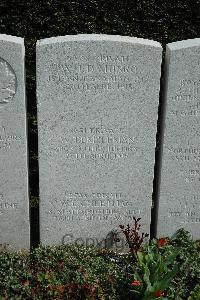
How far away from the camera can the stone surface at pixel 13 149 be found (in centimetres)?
451

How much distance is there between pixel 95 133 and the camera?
492 cm

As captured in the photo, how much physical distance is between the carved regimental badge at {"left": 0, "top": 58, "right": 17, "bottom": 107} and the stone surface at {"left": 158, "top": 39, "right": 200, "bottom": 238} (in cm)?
142

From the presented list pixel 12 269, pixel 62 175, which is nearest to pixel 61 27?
pixel 62 175

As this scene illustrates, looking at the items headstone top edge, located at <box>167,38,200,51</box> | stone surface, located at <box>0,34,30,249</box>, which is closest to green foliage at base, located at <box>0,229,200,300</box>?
stone surface, located at <box>0,34,30,249</box>

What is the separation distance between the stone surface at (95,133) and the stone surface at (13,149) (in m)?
0.17

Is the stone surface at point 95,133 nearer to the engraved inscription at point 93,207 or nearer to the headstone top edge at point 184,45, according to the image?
the engraved inscription at point 93,207

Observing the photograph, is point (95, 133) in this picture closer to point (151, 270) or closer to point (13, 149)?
point (13, 149)

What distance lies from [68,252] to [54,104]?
156 cm

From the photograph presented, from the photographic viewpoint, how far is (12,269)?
4785 mm

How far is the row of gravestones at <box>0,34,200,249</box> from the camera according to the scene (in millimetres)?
4566

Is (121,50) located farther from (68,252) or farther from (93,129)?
(68,252)

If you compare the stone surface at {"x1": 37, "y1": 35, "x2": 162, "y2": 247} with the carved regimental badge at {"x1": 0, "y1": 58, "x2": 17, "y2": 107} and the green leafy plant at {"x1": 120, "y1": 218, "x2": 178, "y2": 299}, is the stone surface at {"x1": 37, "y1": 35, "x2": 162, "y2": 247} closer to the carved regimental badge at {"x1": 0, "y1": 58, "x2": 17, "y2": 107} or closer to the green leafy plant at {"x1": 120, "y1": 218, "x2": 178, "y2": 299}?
the carved regimental badge at {"x1": 0, "y1": 58, "x2": 17, "y2": 107}

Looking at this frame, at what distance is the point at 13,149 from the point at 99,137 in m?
0.84

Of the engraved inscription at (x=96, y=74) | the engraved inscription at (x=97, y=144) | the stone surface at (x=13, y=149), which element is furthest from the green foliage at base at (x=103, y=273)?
the engraved inscription at (x=96, y=74)
